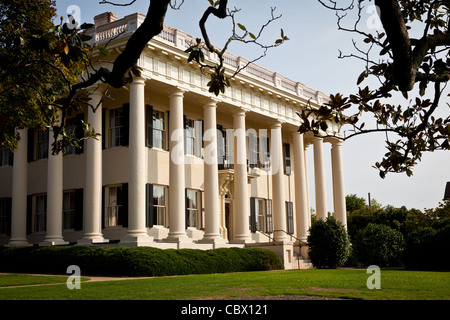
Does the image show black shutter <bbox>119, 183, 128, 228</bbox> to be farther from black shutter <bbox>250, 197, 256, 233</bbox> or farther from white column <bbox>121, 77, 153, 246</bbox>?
black shutter <bbox>250, 197, 256, 233</bbox>

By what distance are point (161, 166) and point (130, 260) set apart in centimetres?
856

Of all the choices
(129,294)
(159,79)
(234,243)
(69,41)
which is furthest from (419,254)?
(69,41)

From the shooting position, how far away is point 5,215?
31.0 metres

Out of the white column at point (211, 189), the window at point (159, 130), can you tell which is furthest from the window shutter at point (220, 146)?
the window at point (159, 130)

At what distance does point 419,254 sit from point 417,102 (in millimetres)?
18793

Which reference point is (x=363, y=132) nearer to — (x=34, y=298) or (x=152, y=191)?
(x=34, y=298)

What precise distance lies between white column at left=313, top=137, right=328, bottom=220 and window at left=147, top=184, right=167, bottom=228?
12825mm

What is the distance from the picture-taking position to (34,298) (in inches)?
440

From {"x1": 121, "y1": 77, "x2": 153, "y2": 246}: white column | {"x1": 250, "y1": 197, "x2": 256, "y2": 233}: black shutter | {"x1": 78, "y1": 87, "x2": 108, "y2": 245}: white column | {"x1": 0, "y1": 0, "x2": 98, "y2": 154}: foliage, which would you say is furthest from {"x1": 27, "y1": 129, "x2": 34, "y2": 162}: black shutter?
{"x1": 250, "y1": 197, "x2": 256, "y2": 233}: black shutter

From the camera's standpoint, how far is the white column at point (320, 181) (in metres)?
36.1

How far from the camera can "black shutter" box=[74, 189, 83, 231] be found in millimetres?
26828

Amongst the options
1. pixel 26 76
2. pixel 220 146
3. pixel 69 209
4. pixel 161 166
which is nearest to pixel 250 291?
pixel 26 76

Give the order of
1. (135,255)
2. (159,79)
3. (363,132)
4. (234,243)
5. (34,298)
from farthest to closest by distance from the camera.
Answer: (234,243) → (159,79) → (135,255) → (34,298) → (363,132)

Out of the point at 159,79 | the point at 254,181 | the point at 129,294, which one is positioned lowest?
the point at 129,294
